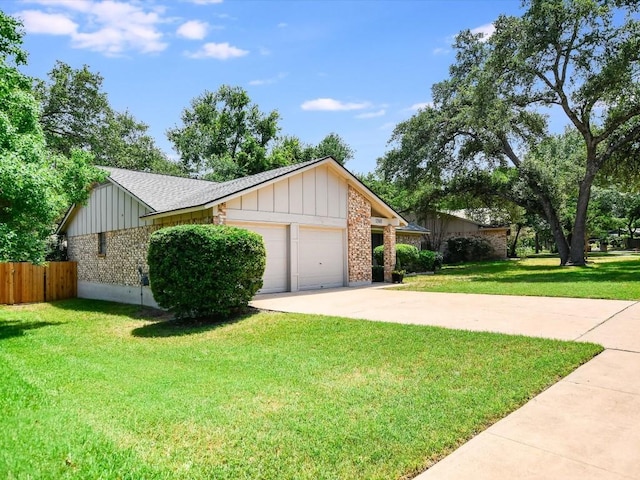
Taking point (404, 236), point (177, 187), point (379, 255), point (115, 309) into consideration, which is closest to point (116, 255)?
point (115, 309)

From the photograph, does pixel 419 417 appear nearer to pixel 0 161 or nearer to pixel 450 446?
pixel 450 446

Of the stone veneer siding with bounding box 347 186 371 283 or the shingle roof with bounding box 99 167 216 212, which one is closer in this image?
the shingle roof with bounding box 99 167 216 212

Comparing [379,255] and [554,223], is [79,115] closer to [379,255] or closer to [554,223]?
[379,255]

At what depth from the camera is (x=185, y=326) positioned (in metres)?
8.89

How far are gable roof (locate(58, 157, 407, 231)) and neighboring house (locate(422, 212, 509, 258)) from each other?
17832 millimetres

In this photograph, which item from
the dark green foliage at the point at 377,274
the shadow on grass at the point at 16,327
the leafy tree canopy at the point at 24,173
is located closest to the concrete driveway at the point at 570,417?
the leafy tree canopy at the point at 24,173

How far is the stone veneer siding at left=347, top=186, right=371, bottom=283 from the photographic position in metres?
15.7

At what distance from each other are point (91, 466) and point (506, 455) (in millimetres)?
2989

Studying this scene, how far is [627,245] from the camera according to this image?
1751 inches

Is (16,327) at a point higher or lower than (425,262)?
lower

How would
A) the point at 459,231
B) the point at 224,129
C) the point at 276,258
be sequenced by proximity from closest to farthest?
the point at 276,258, the point at 459,231, the point at 224,129

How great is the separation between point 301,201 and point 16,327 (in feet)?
27.9

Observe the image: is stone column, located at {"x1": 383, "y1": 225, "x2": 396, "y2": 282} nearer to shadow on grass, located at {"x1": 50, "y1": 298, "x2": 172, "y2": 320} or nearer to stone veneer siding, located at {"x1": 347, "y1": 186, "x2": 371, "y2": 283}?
stone veneer siding, located at {"x1": 347, "y1": 186, "x2": 371, "y2": 283}

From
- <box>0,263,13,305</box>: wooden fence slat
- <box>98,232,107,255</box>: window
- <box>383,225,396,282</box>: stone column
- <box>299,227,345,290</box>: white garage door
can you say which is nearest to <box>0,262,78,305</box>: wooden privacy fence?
<box>0,263,13,305</box>: wooden fence slat
